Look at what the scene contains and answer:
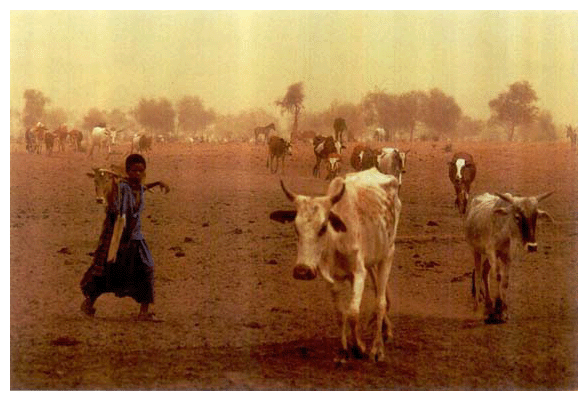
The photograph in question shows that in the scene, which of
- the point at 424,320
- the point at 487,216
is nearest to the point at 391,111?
the point at 487,216

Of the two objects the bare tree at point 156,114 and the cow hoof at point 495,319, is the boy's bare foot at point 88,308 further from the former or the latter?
the cow hoof at point 495,319

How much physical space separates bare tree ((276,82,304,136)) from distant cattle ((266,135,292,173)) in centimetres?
12

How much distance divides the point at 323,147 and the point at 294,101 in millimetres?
426

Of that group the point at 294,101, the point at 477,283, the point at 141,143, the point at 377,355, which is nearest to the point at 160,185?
the point at 141,143

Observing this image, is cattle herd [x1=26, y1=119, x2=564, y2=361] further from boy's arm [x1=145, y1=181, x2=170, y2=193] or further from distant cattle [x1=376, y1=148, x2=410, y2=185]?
boy's arm [x1=145, y1=181, x2=170, y2=193]

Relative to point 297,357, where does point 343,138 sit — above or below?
above

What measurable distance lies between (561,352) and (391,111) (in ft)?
7.46

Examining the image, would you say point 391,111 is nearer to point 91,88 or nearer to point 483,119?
point 483,119

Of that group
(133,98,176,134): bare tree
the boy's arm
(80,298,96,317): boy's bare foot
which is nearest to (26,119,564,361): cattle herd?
(133,98,176,134): bare tree

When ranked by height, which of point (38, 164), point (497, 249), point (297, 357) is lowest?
point (297, 357)

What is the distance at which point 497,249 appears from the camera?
25.0 ft

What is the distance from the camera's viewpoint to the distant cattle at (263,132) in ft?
25.4

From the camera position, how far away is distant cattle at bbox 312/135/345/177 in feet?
25.5

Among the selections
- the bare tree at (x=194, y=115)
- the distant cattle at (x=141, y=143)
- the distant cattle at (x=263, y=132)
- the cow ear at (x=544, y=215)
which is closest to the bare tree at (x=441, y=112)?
the cow ear at (x=544, y=215)
